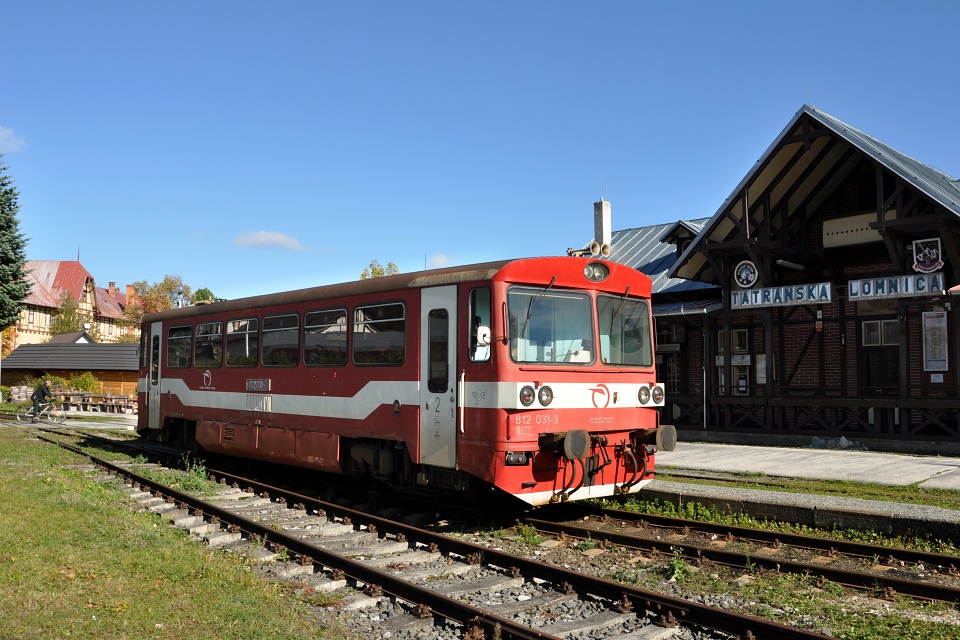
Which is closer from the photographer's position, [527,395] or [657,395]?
[527,395]

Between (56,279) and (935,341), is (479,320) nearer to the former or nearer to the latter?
(935,341)

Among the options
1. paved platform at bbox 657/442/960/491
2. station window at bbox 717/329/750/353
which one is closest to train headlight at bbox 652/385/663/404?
paved platform at bbox 657/442/960/491

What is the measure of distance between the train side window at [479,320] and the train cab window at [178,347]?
27.1 ft

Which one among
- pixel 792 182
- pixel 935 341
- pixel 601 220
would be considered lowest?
pixel 935 341

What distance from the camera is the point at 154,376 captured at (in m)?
16.8

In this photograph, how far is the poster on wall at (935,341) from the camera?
1967cm

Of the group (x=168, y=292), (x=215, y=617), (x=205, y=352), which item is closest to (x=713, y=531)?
(x=215, y=617)

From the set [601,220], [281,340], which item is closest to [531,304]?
[281,340]

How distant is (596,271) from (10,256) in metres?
30.0

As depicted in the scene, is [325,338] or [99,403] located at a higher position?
[325,338]

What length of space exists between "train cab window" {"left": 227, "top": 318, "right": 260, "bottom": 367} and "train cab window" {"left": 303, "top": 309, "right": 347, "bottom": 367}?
5.41ft

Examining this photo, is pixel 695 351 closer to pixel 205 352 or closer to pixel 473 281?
pixel 205 352

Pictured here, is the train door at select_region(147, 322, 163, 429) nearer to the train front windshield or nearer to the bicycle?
the train front windshield

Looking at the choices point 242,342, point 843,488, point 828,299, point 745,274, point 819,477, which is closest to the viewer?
point 843,488
